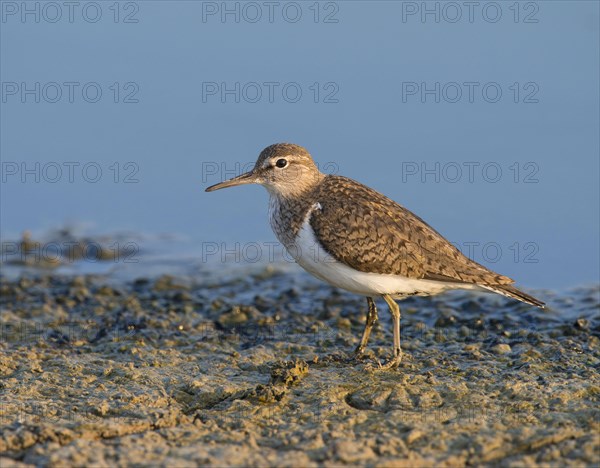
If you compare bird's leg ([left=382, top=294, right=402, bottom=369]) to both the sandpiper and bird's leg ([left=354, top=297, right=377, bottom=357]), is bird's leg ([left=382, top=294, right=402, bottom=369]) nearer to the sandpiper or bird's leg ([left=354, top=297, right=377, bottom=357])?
the sandpiper

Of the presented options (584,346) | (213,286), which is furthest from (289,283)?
(584,346)

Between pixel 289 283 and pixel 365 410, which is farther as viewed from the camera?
pixel 289 283

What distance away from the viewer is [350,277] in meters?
7.68

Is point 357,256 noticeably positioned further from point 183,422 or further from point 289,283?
point 289,283

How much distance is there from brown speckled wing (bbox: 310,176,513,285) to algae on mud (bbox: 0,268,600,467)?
0.76 meters

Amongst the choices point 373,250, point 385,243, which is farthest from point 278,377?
point 385,243

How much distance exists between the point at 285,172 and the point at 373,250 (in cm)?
128

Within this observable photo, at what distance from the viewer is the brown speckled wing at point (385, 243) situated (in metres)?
7.66

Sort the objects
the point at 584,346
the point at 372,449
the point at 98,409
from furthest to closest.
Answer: the point at 584,346 → the point at 98,409 → the point at 372,449

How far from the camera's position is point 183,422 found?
5.98 metres

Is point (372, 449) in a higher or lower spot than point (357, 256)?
lower

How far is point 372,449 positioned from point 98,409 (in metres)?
2.02

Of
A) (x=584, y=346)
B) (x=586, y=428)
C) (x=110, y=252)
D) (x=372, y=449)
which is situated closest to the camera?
(x=372, y=449)

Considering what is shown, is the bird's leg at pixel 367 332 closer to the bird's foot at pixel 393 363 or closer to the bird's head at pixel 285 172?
the bird's foot at pixel 393 363
